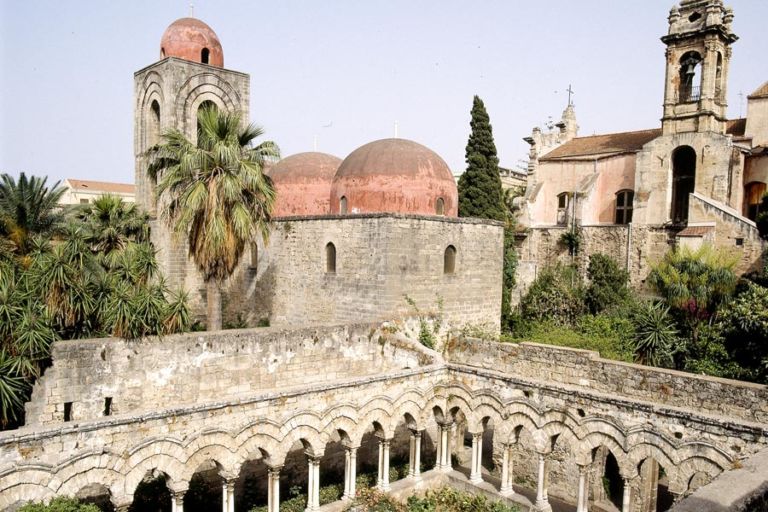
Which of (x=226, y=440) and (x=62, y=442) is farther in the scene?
(x=226, y=440)

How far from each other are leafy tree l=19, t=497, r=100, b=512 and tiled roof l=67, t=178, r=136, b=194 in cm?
5909

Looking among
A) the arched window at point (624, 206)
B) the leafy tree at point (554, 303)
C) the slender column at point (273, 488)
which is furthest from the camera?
the arched window at point (624, 206)

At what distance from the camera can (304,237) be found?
689 inches

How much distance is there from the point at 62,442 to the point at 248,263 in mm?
12963

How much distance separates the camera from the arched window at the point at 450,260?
16453mm

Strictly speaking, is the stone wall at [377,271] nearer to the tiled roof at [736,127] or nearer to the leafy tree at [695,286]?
the leafy tree at [695,286]

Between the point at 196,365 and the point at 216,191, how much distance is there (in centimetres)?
408

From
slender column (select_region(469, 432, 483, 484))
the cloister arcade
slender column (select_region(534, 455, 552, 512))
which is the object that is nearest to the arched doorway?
the cloister arcade

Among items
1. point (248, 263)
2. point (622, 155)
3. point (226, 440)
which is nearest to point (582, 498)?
point (226, 440)

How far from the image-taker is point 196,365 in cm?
1197

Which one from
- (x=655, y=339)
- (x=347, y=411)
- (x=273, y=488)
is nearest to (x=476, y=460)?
(x=347, y=411)

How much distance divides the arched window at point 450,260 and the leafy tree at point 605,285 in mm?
9332

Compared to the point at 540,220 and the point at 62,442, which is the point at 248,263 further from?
the point at 540,220

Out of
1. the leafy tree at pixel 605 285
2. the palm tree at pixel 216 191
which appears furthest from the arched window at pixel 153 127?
the leafy tree at pixel 605 285
